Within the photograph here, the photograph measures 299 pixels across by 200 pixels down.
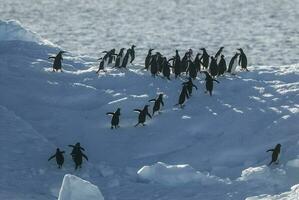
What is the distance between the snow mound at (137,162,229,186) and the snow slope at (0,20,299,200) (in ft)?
0.56

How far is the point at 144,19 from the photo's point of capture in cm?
9275

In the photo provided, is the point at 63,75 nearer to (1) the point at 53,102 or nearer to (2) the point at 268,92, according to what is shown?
(1) the point at 53,102

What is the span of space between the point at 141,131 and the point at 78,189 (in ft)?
18.5

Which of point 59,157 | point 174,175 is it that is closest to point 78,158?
point 59,157

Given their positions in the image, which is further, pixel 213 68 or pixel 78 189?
pixel 213 68

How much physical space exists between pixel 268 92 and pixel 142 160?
563 cm

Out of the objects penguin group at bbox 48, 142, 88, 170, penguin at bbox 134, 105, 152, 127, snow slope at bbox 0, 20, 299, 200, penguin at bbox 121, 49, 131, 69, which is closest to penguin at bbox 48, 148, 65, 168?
penguin group at bbox 48, 142, 88, 170

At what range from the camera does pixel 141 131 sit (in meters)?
20.5

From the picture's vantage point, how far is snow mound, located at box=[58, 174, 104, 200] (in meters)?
15.0

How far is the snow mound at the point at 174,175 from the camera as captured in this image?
17.1m

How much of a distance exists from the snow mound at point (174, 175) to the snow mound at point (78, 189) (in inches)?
102

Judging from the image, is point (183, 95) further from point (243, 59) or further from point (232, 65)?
point (243, 59)

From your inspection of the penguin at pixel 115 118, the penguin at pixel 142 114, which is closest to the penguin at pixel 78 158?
the penguin at pixel 115 118

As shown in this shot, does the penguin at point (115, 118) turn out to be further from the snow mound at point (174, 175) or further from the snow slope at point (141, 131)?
the snow mound at point (174, 175)
